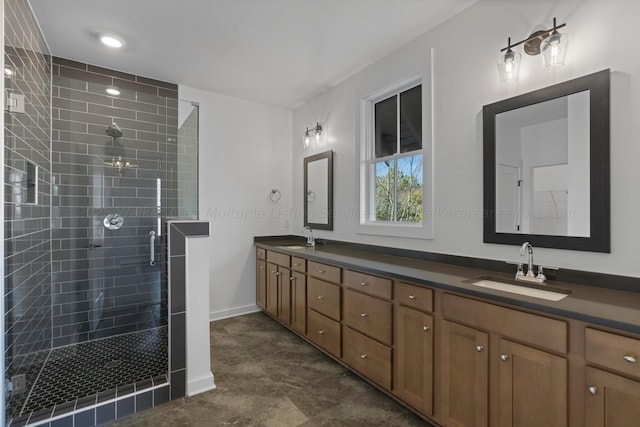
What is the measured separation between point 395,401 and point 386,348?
0.37 meters

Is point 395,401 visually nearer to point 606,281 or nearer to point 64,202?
point 606,281

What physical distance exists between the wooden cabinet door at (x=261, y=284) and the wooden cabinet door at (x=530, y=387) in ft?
8.59

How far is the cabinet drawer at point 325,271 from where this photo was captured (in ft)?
8.05

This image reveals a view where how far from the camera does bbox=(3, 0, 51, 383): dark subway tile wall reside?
1654mm

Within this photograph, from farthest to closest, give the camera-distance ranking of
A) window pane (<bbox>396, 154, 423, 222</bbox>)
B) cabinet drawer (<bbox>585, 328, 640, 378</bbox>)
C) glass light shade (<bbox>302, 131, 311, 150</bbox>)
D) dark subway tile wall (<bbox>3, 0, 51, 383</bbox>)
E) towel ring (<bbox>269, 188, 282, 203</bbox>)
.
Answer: towel ring (<bbox>269, 188, 282, 203</bbox>) → glass light shade (<bbox>302, 131, 311, 150</bbox>) → window pane (<bbox>396, 154, 423, 222</bbox>) → dark subway tile wall (<bbox>3, 0, 51, 383</bbox>) → cabinet drawer (<bbox>585, 328, 640, 378</bbox>)

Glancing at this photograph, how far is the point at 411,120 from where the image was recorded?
2670mm

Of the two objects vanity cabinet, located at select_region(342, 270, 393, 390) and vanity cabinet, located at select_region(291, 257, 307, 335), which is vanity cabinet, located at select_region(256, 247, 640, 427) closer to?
vanity cabinet, located at select_region(342, 270, 393, 390)

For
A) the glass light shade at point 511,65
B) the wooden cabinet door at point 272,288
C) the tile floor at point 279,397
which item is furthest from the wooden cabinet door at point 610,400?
the wooden cabinet door at point 272,288

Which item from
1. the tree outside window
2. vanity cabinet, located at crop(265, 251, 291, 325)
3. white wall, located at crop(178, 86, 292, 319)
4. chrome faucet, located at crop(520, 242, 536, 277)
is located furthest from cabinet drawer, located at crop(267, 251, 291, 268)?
chrome faucet, located at crop(520, 242, 536, 277)

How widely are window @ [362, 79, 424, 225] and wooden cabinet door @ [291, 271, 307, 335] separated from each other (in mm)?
866

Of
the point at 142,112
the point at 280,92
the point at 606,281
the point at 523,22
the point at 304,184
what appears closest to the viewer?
the point at 606,281

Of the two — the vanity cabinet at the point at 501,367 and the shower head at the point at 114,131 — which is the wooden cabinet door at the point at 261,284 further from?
the vanity cabinet at the point at 501,367

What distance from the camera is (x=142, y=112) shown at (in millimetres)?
2871

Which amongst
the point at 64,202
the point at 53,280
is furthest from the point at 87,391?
the point at 64,202
